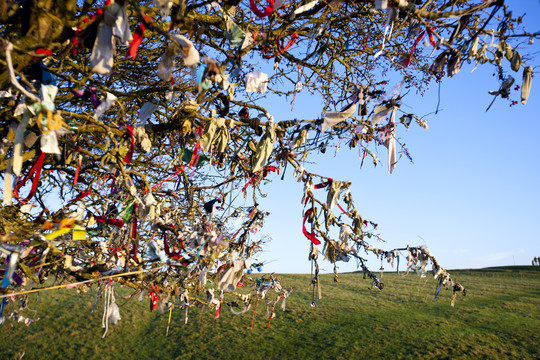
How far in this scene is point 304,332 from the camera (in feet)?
41.8

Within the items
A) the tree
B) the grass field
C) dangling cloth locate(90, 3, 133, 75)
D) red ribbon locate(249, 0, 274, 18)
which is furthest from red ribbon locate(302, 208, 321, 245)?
the grass field

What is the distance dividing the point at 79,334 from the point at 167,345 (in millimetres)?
2997

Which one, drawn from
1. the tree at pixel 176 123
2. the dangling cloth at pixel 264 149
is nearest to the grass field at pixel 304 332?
the tree at pixel 176 123

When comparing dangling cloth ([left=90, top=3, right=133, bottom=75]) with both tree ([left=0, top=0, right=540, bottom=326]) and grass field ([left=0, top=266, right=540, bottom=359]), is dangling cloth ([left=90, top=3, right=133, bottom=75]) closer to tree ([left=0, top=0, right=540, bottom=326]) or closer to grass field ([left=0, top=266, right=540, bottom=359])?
tree ([left=0, top=0, right=540, bottom=326])

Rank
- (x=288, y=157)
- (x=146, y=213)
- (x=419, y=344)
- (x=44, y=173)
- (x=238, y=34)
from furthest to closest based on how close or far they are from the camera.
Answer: (x=419, y=344), (x=44, y=173), (x=288, y=157), (x=146, y=213), (x=238, y=34)

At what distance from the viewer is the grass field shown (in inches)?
432

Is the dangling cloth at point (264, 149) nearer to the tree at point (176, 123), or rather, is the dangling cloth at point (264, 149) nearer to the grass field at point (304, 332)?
the tree at point (176, 123)

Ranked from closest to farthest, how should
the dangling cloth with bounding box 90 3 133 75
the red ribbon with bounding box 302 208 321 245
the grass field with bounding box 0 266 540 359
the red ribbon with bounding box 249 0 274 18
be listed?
1. the dangling cloth with bounding box 90 3 133 75
2. the red ribbon with bounding box 249 0 274 18
3. the red ribbon with bounding box 302 208 321 245
4. the grass field with bounding box 0 266 540 359

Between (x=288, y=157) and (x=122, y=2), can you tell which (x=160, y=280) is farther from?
(x=122, y=2)

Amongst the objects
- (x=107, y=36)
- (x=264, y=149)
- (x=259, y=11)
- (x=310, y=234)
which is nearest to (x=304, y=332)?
(x=310, y=234)

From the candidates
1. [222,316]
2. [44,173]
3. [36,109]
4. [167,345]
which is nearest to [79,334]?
[167,345]

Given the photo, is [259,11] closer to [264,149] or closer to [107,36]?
[264,149]

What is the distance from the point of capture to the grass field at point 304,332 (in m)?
11.0

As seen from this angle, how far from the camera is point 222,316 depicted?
48.5ft
